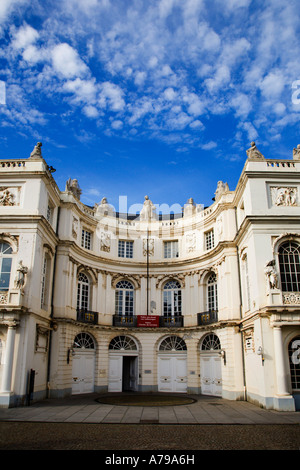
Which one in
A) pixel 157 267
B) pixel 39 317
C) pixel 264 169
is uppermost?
pixel 264 169

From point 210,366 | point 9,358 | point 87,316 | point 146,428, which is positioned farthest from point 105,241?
point 146,428

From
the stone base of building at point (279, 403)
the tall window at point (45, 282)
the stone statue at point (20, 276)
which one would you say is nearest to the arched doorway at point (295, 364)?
the stone base of building at point (279, 403)

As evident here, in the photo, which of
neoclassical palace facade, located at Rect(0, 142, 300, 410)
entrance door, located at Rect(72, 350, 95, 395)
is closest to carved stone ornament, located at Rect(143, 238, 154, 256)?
neoclassical palace facade, located at Rect(0, 142, 300, 410)

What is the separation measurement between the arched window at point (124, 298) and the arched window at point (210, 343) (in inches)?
225

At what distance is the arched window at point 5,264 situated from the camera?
61.7ft

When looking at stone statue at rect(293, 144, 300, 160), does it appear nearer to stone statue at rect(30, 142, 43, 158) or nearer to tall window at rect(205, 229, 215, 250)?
tall window at rect(205, 229, 215, 250)

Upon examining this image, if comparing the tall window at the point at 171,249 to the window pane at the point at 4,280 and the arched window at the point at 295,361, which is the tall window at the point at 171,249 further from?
the window pane at the point at 4,280

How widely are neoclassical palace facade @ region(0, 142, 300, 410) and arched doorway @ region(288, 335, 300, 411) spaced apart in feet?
0.14

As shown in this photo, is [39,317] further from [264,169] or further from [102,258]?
[264,169]

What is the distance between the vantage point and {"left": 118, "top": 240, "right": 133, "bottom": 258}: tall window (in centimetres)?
2862
